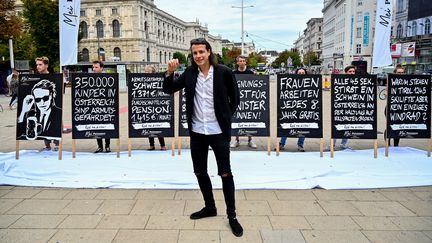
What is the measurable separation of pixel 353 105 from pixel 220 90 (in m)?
3.57

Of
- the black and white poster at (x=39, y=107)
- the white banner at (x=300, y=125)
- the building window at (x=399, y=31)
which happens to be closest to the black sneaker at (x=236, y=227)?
the white banner at (x=300, y=125)

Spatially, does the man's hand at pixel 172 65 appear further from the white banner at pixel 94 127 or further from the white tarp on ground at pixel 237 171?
the white banner at pixel 94 127

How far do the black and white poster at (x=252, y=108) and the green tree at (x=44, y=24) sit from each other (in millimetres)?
36235

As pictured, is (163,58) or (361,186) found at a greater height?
(163,58)

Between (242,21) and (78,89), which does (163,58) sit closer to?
(242,21)

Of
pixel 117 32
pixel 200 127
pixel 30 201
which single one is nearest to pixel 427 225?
pixel 200 127

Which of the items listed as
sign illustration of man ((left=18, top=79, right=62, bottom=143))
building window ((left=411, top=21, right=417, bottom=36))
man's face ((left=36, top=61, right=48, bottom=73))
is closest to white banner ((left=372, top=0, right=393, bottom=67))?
sign illustration of man ((left=18, top=79, right=62, bottom=143))

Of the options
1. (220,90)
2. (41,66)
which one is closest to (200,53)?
(220,90)

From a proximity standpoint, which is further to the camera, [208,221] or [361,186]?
[361,186]

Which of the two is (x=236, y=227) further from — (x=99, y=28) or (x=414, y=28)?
(x=99, y=28)

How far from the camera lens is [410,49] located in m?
44.6

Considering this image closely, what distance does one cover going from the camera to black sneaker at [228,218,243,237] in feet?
11.5

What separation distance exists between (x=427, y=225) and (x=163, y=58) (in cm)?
10475

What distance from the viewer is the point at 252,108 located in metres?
6.50
